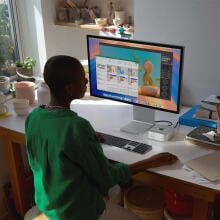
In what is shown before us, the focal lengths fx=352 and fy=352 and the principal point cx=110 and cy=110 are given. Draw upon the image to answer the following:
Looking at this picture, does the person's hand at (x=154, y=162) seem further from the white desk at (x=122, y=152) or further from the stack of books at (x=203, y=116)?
the stack of books at (x=203, y=116)

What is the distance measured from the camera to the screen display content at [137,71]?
1.61 meters

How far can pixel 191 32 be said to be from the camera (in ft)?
6.62

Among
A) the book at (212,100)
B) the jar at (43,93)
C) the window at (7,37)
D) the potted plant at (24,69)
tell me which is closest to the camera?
the book at (212,100)

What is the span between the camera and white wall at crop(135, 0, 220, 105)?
1.95 m

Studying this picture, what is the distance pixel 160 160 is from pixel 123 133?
35 cm

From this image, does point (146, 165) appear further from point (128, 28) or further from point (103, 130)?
point (128, 28)

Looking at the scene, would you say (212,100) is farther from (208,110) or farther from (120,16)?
(120,16)

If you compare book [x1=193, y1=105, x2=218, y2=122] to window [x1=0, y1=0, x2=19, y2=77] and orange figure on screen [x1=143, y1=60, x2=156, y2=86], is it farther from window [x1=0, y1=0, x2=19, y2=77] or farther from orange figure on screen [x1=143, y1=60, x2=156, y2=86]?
window [x1=0, y1=0, x2=19, y2=77]

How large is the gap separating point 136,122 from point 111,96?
7.6 inches

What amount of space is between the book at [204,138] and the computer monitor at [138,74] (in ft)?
0.48

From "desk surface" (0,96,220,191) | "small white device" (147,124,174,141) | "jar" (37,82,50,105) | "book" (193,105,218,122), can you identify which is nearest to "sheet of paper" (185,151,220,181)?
"desk surface" (0,96,220,191)

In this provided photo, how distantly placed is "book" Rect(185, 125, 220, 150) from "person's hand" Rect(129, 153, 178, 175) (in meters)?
0.18

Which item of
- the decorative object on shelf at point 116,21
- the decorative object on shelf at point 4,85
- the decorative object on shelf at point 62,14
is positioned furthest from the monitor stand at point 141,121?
the decorative object on shelf at point 62,14

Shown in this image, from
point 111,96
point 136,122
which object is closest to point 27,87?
point 111,96
